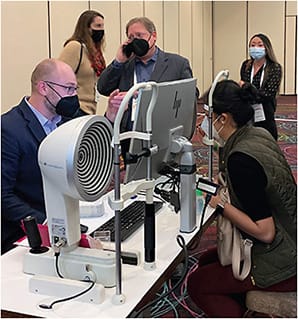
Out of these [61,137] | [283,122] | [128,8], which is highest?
[128,8]

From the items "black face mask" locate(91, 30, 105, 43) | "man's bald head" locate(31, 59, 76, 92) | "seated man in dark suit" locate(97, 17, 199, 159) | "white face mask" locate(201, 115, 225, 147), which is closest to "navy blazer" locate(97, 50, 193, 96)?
"seated man in dark suit" locate(97, 17, 199, 159)

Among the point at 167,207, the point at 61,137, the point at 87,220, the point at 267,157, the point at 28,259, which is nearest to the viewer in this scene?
the point at 61,137

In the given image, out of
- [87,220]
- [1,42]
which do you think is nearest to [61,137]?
[87,220]

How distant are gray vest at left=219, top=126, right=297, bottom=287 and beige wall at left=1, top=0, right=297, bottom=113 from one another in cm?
273

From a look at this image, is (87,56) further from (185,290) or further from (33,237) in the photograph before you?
(33,237)

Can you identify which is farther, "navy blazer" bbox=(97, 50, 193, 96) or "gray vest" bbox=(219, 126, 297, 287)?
"navy blazer" bbox=(97, 50, 193, 96)

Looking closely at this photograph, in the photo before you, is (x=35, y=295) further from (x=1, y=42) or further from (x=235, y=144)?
(x=1, y=42)

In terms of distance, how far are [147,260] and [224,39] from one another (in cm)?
1104

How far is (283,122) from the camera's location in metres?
8.30

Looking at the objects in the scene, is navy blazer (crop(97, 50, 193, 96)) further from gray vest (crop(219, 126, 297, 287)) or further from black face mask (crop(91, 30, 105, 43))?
gray vest (crop(219, 126, 297, 287))

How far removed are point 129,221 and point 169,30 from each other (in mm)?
7220

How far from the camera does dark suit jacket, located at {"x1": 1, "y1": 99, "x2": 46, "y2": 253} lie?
83.5 inches

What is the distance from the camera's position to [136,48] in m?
3.31

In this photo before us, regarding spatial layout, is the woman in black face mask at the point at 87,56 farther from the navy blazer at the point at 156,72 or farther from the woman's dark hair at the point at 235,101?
the woman's dark hair at the point at 235,101
